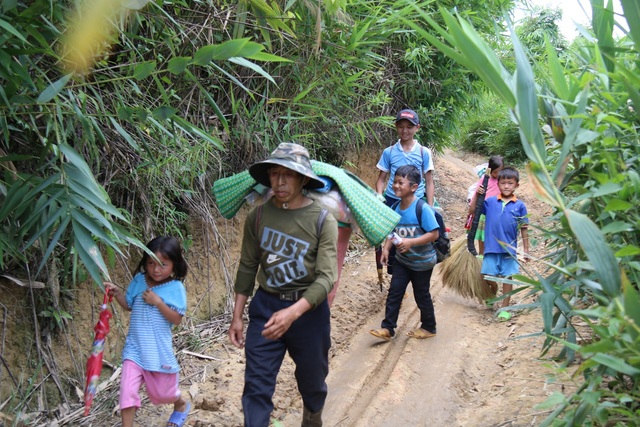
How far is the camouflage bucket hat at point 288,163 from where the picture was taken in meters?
3.08

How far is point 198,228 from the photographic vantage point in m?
5.18

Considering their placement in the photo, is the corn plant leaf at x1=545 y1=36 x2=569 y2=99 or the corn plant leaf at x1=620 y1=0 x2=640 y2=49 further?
the corn plant leaf at x1=545 y1=36 x2=569 y2=99

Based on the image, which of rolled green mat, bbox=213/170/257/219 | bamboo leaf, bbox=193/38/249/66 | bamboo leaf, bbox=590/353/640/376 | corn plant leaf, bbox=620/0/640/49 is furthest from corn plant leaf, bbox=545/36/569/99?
rolled green mat, bbox=213/170/257/219

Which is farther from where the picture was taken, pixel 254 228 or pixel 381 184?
pixel 381 184

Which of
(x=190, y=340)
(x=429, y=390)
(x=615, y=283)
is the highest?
(x=615, y=283)

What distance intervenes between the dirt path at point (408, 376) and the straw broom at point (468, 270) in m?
0.21

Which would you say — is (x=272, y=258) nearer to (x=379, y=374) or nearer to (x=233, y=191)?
(x=233, y=191)

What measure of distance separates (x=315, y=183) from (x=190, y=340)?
2.04 m

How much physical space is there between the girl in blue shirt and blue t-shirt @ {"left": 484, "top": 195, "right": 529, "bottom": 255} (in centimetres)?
332

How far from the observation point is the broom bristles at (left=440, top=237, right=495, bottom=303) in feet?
20.1

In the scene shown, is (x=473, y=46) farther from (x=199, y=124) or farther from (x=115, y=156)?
(x=199, y=124)

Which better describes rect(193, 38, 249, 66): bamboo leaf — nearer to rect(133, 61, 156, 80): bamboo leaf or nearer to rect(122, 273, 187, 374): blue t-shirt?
rect(133, 61, 156, 80): bamboo leaf

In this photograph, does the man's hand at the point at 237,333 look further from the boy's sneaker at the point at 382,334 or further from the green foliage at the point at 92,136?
the boy's sneaker at the point at 382,334

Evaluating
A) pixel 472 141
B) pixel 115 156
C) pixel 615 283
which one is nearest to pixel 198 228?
pixel 115 156
